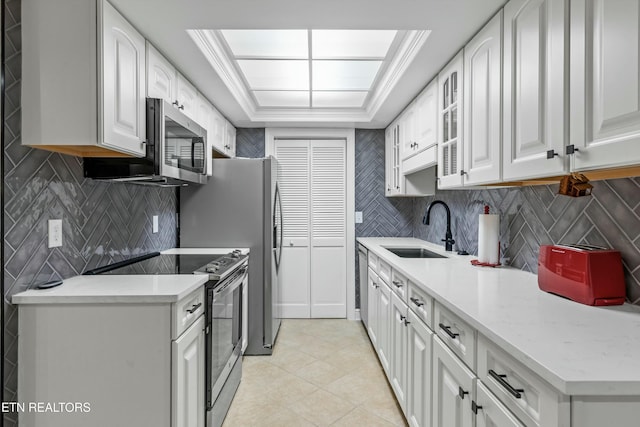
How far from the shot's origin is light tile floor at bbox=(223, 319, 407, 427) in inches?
80.6

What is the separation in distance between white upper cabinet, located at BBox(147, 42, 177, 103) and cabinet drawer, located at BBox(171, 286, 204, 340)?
1.11m

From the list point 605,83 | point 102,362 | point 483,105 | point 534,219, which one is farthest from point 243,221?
point 605,83

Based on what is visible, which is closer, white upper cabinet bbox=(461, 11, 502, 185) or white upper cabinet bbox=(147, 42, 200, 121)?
white upper cabinet bbox=(461, 11, 502, 185)

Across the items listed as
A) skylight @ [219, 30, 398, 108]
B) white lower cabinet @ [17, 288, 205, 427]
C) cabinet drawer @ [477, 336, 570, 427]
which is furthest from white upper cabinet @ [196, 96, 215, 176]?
cabinet drawer @ [477, 336, 570, 427]

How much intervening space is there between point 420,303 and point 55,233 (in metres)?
1.74

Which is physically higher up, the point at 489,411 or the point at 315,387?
the point at 489,411

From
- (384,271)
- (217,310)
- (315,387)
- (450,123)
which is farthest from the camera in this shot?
(384,271)

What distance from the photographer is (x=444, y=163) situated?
221 cm

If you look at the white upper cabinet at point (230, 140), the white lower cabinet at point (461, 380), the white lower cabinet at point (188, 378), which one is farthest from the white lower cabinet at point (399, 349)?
the white upper cabinet at point (230, 140)

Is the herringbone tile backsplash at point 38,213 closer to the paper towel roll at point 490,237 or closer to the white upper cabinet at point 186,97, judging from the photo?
the white upper cabinet at point 186,97

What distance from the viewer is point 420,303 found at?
1.63m

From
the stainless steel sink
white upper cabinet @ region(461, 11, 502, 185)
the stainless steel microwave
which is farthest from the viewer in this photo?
the stainless steel sink

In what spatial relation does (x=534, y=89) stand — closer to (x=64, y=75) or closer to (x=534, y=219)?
(x=534, y=219)

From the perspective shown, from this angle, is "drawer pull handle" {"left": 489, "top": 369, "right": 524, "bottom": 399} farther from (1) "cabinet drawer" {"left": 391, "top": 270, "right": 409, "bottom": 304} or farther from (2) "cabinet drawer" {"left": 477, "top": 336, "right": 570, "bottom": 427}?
(1) "cabinet drawer" {"left": 391, "top": 270, "right": 409, "bottom": 304}
